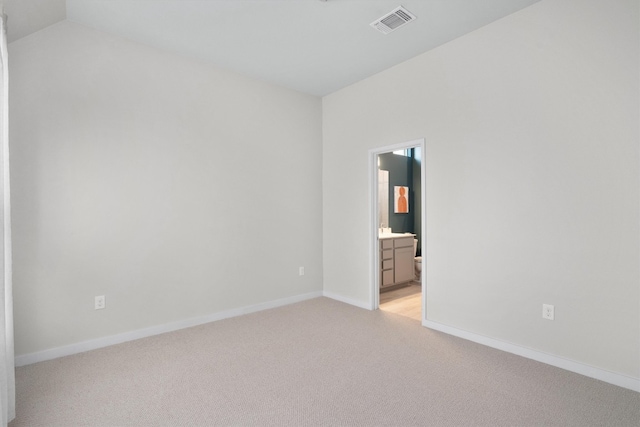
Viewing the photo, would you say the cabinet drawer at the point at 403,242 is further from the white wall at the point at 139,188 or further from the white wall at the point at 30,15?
the white wall at the point at 30,15

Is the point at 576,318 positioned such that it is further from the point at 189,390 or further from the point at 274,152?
the point at 274,152

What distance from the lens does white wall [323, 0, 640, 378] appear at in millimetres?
2301

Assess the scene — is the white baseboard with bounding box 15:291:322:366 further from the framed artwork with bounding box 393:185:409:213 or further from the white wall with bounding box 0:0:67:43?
the framed artwork with bounding box 393:185:409:213

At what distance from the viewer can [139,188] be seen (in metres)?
3.20

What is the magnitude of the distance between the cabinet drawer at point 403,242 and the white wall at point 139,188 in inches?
63.6

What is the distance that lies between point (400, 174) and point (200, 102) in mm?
3931

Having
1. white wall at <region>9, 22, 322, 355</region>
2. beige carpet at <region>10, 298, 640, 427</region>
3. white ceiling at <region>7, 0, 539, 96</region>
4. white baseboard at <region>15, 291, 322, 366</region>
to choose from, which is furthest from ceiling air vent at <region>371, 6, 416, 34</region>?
white baseboard at <region>15, 291, 322, 366</region>

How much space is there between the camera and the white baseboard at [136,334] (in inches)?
105

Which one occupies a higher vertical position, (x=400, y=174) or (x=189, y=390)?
(x=400, y=174)

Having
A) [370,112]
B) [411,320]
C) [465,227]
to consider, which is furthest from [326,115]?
[411,320]

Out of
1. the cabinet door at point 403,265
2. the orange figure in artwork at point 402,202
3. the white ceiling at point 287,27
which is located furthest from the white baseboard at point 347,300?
the white ceiling at point 287,27

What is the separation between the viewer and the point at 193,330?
11.1ft

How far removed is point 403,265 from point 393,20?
3515 mm

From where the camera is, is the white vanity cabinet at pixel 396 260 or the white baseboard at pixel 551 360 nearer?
the white baseboard at pixel 551 360
